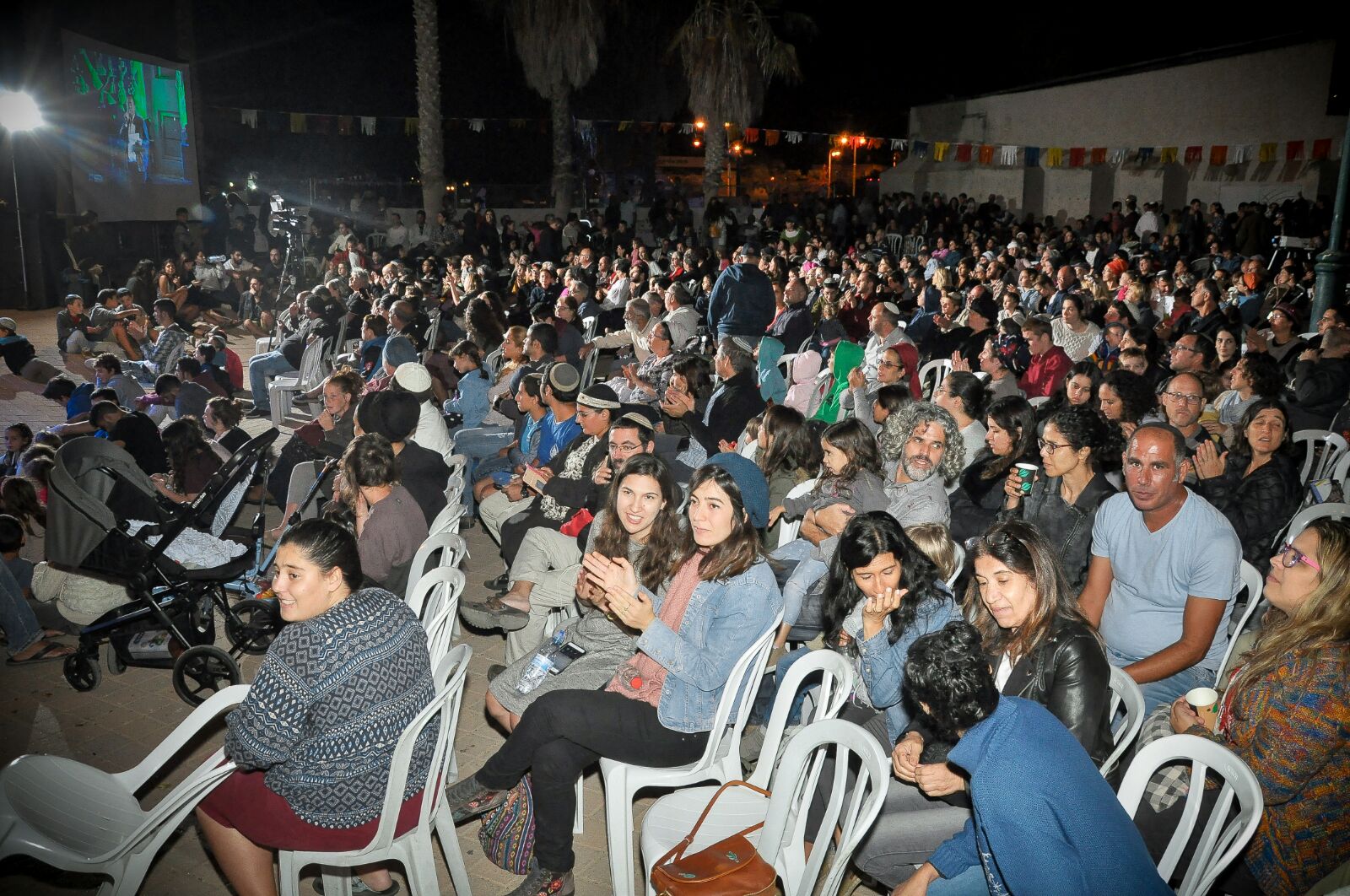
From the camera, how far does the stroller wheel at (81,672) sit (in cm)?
461

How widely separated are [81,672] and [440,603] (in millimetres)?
2176

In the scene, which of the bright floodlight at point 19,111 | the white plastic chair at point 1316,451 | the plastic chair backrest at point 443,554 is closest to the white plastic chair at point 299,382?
the plastic chair backrest at point 443,554

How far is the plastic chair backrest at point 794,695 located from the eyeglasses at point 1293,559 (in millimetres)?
1284

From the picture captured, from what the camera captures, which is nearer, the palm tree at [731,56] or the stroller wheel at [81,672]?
the stroller wheel at [81,672]

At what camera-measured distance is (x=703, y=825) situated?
284cm

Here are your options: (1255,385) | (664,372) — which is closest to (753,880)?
(1255,385)

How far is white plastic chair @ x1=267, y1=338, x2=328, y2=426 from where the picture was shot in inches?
381

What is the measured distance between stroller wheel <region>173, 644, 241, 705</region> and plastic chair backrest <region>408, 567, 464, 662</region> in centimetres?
129

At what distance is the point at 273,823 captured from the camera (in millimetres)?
2773

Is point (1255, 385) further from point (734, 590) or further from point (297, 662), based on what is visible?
point (297, 662)

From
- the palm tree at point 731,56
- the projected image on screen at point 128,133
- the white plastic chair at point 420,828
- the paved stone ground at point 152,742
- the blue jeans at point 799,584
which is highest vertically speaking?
the palm tree at point 731,56

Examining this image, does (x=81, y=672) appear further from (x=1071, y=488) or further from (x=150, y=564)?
(x=1071, y=488)

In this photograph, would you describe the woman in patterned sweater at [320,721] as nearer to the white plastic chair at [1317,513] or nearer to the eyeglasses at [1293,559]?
the eyeglasses at [1293,559]

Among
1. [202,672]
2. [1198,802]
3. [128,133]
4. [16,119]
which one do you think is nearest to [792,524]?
[1198,802]
